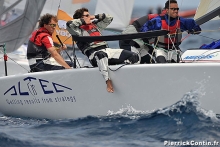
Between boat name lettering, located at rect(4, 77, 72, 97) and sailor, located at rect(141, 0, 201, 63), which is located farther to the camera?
boat name lettering, located at rect(4, 77, 72, 97)

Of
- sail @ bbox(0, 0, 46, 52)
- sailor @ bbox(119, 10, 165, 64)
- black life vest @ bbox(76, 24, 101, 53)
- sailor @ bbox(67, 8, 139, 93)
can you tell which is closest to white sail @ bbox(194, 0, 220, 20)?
sailor @ bbox(119, 10, 165, 64)

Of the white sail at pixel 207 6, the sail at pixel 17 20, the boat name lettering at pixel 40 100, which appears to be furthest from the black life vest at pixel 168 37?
the sail at pixel 17 20

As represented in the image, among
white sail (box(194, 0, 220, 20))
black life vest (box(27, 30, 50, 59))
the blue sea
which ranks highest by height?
white sail (box(194, 0, 220, 20))

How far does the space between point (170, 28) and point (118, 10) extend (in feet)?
12.5

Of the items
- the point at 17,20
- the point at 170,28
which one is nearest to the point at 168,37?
the point at 170,28

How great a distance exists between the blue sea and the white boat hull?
0.27 ft

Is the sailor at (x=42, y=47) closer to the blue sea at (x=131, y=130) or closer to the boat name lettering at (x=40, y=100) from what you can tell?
the boat name lettering at (x=40, y=100)

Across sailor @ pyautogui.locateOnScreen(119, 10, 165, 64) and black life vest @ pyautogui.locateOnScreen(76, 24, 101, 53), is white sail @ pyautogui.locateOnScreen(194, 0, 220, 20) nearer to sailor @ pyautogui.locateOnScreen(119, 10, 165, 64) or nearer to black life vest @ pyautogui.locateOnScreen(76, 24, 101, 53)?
sailor @ pyautogui.locateOnScreen(119, 10, 165, 64)

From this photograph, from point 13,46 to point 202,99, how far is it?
627 centimetres

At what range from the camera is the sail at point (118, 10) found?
980cm

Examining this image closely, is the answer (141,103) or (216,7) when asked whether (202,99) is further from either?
(216,7)

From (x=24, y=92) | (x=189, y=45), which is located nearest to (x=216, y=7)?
(x=24, y=92)

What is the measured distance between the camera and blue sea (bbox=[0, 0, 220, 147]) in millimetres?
5094

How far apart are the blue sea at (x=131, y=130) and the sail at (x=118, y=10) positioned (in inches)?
158
